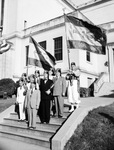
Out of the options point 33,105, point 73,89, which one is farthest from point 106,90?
point 33,105

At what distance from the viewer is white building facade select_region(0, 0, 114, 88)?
18297 millimetres

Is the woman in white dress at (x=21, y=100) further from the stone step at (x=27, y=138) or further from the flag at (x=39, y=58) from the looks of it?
the flag at (x=39, y=58)

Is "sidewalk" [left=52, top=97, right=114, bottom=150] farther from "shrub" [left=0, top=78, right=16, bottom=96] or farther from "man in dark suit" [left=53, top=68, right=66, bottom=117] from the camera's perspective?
"shrub" [left=0, top=78, right=16, bottom=96]

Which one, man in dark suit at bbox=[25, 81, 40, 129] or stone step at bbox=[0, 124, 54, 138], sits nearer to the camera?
stone step at bbox=[0, 124, 54, 138]

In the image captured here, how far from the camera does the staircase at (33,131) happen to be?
6.01 metres

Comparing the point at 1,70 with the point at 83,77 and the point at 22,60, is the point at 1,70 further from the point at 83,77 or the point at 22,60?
the point at 83,77

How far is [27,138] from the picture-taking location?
20.8 feet

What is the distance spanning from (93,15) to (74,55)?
14499mm

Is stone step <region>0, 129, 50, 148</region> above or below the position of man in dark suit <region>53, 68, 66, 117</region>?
below

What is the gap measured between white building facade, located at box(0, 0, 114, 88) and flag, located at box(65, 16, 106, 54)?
321 inches

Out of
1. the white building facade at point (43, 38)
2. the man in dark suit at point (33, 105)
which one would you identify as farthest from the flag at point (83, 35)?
the white building facade at point (43, 38)

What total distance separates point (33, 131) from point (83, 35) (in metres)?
4.72

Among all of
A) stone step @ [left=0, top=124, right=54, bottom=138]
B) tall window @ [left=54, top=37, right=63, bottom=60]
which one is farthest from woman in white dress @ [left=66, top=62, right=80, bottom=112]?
tall window @ [left=54, top=37, right=63, bottom=60]

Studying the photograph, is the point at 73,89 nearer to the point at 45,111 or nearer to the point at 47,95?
the point at 47,95
